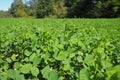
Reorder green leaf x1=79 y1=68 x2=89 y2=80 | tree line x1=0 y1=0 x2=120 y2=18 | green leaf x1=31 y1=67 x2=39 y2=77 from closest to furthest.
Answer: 1. green leaf x1=79 y1=68 x2=89 y2=80
2. green leaf x1=31 y1=67 x2=39 y2=77
3. tree line x1=0 y1=0 x2=120 y2=18

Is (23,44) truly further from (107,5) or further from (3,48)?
(107,5)

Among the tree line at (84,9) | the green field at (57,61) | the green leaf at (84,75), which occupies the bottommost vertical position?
the tree line at (84,9)

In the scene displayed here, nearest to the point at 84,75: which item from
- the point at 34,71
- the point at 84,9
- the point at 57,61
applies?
the point at 34,71

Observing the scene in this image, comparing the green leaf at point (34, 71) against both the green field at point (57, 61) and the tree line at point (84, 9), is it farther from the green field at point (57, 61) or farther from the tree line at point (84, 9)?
the tree line at point (84, 9)

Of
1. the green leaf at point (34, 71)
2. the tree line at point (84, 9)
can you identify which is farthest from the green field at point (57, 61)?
the tree line at point (84, 9)

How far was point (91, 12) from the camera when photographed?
6147cm

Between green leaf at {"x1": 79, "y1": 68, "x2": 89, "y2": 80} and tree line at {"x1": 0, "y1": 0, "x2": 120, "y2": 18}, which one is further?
tree line at {"x1": 0, "y1": 0, "x2": 120, "y2": 18}

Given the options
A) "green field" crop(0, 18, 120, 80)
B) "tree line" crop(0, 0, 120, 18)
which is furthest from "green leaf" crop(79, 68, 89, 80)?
"tree line" crop(0, 0, 120, 18)

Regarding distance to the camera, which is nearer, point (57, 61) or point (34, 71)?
point (34, 71)

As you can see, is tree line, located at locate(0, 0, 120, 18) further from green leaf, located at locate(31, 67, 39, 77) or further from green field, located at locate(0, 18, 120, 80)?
green leaf, located at locate(31, 67, 39, 77)

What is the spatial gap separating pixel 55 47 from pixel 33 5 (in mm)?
121613

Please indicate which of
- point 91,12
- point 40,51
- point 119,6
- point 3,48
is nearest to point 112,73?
point 40,51

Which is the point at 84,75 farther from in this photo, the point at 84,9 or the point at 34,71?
the point at 84,9

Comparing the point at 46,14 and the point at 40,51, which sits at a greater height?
the point at 40,51
